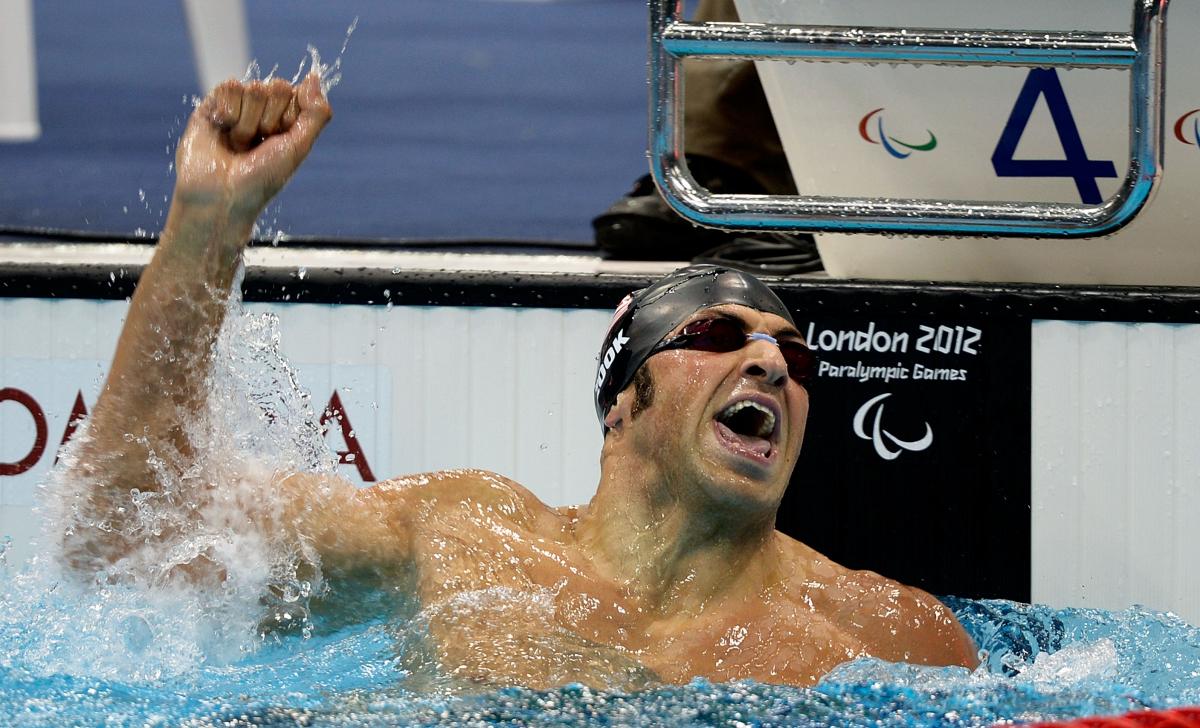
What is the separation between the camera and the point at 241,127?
200cm

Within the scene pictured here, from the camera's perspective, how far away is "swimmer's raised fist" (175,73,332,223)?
1978mm

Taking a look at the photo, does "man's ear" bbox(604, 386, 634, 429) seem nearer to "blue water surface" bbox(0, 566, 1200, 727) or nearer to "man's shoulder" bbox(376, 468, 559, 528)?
"man's shoulder" bbox(376, 468, 559, 528)

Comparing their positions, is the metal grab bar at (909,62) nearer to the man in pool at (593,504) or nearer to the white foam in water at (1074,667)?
the man in pool at (593,504)

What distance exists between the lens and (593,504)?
8.02 ft

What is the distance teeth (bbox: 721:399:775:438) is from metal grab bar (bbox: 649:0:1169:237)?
0.83 feet

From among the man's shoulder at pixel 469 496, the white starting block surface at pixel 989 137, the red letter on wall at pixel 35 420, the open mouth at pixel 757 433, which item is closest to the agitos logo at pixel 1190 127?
the white starting block surface at pixel 989 137

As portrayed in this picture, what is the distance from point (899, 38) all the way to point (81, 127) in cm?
490

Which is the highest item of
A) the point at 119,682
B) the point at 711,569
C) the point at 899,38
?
the point at 899,38

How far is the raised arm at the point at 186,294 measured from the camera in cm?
199

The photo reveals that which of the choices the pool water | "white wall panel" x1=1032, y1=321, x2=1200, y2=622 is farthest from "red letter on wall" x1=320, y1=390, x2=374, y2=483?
"white wall panel" x1=1032, y1=321, x2=1200, y2=622

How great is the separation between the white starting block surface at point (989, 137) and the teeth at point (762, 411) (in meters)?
0.78

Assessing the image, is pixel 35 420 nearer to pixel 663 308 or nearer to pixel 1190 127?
pixel 663 308

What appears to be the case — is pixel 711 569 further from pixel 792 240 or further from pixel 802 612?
pixel 792 240

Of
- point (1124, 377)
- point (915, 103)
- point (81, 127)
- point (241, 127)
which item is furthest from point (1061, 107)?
point (81, 127)
